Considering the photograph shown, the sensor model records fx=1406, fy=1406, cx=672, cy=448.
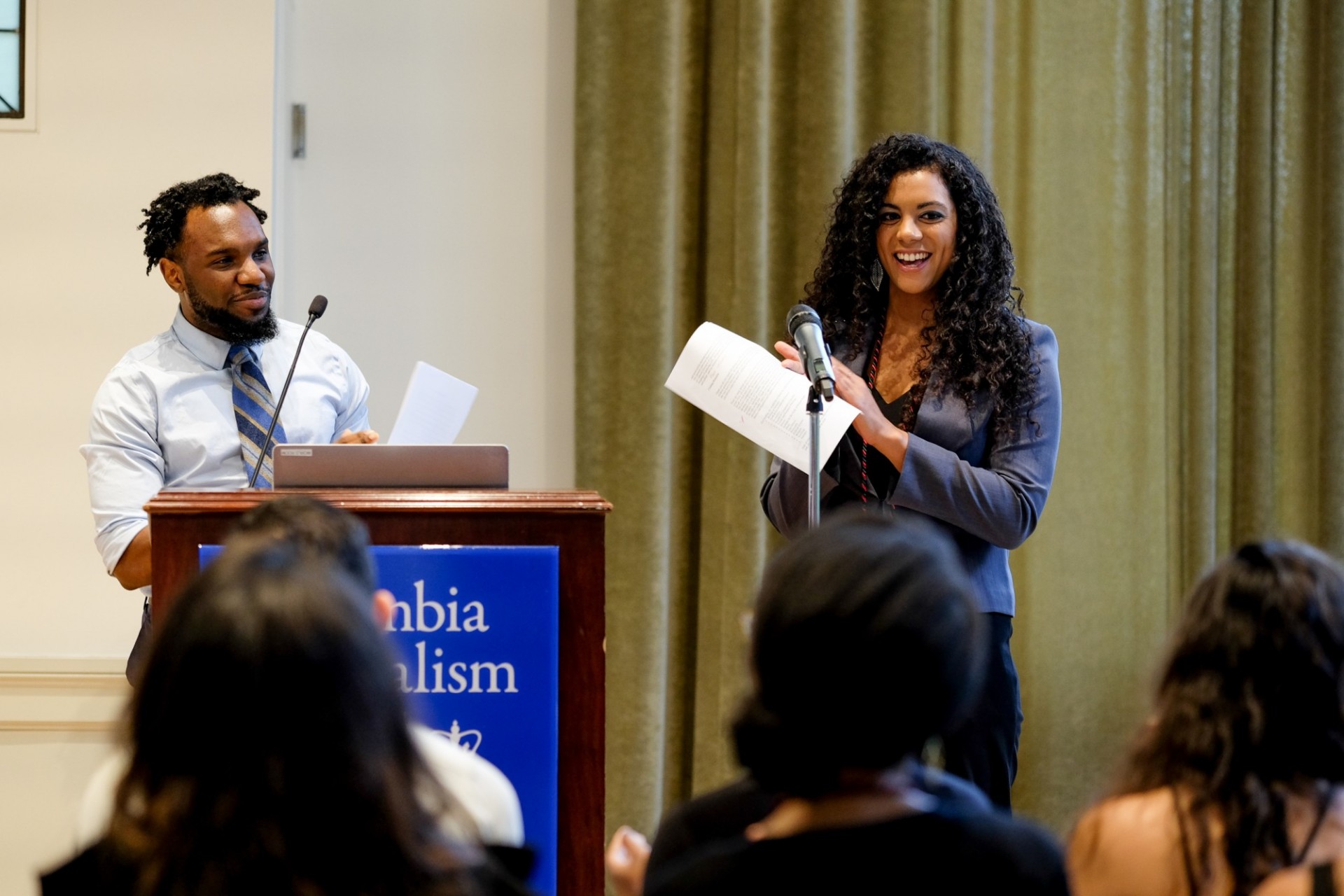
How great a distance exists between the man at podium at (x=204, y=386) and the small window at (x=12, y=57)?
0.67 metres

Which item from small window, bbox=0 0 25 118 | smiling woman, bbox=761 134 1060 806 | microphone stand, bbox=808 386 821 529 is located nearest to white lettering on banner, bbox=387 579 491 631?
microphone stand, bbox=808 386 821 529

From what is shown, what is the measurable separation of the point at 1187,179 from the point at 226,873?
3889 mm

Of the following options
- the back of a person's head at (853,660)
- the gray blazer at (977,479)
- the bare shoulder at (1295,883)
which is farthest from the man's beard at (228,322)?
the bare shoulder at (1295,883)

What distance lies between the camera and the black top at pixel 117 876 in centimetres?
118

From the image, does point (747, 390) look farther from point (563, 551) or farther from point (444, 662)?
point (444, 662)

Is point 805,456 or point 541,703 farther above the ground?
point 805,456

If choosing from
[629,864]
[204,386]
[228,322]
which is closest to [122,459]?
[204,386]

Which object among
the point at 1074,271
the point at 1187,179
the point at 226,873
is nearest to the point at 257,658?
the point at 226,873

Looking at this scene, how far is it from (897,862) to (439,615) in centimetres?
A: 106

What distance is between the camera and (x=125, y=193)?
3.65 metres

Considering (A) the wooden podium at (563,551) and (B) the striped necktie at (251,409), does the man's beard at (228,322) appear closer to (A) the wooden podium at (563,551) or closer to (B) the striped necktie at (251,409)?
(B) the striped necktie at (251,409)

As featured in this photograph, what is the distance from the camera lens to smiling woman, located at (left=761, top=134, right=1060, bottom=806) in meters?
2.46

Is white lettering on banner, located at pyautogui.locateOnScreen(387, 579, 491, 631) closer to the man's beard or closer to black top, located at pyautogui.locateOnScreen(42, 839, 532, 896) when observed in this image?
black top, located at pyautogui.locateOnScreen(42, 839, 532, 896)

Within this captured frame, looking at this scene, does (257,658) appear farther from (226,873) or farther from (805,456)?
(805,456)
